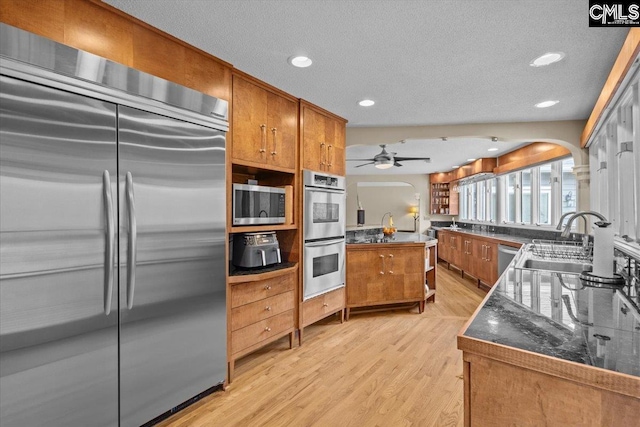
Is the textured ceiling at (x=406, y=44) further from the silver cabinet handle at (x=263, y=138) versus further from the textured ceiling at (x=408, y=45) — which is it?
the silver cabinet handle at (x=263, y=138)

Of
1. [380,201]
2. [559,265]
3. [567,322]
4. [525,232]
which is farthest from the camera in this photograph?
[380,201]

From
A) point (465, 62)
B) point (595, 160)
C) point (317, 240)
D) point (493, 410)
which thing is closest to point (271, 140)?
point (317, 240)

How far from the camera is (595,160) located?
3.80 metres

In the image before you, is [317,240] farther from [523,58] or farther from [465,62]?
[523,58]

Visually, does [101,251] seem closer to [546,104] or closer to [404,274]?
[404,274]

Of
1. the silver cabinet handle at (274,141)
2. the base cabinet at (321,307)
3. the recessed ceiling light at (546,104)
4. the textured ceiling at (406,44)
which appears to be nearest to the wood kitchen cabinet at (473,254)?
the recessed ceiling light at (546,104)

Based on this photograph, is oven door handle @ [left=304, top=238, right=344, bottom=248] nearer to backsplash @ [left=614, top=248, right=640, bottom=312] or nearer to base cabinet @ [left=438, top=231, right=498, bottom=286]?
backsplash @ [left=614, top=248, right=640, bottom=312]


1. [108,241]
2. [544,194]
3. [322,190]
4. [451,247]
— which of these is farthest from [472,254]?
[108,241]

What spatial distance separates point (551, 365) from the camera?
95cm

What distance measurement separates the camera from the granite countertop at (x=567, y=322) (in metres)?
0.99

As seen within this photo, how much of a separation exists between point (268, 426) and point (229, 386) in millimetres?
590

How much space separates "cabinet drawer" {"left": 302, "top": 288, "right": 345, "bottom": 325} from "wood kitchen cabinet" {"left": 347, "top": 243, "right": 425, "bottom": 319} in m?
0.21

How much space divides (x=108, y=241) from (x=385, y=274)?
320cm

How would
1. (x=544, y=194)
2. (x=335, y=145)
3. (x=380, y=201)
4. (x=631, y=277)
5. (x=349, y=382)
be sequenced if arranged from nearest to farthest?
(x=631, y=277)
(x=349, y=382)
(x=335, y=145)
(x=544, y=194)
(x=380, y=201)
